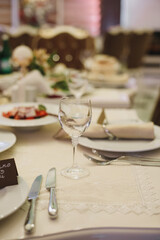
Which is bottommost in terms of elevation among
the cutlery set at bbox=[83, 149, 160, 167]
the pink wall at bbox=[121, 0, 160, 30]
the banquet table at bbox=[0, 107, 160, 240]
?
the banquet table at bbox=[0, 107, 160, 240]

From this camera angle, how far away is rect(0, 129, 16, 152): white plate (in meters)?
0.82

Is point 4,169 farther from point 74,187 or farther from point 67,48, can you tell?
point 67,48

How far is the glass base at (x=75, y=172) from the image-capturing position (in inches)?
27.8

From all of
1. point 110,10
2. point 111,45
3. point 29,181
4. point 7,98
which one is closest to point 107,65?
point 7,98

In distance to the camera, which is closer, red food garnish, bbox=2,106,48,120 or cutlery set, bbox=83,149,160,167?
cutlery set, bbox=83,149,160,167

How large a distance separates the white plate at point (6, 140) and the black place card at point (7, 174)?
0.17 meters

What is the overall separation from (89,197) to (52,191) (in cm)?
7

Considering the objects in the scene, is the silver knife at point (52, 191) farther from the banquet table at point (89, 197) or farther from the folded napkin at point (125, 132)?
the folded napkin at point (125, 132)

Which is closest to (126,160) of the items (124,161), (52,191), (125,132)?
(124,161)

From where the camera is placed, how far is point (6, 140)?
87cm

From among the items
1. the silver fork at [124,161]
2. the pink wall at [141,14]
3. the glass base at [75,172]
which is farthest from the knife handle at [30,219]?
the pink wall at [141,14]

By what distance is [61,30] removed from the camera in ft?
9.69

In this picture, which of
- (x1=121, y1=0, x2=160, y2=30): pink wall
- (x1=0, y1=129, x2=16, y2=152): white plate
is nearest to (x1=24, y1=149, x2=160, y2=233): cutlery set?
(x1=0, y1=129, x2=16, y2=152): white plate

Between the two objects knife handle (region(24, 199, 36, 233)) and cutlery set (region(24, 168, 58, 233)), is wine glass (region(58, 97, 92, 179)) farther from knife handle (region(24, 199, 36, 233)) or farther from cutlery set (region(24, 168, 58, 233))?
knife handle (region(24, 199, 36, 233))
